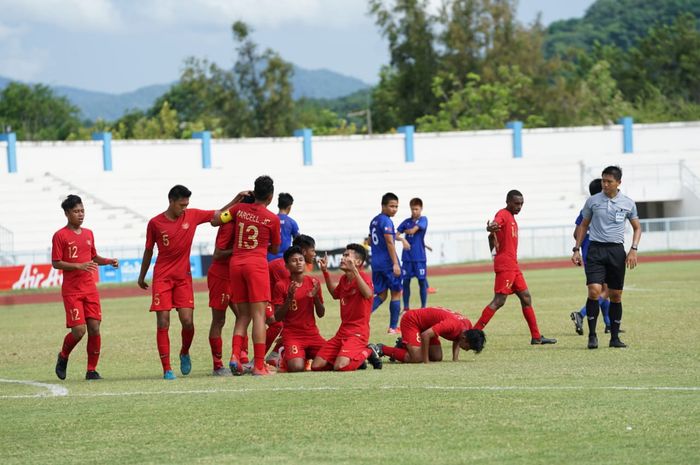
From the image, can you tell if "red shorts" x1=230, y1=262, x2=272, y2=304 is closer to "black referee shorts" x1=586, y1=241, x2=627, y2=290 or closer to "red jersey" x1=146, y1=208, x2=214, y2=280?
"red jersey" x1=146, y1=208, x2=214, y2=280

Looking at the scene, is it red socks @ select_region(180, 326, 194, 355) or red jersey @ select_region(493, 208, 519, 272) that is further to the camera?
red jersey @ select_region(493, 208, 519, 272)

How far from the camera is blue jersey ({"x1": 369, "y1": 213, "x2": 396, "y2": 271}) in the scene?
57.9 ft

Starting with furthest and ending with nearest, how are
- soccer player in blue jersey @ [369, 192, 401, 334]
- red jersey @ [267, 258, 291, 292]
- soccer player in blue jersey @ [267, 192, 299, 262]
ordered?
soccer player in blue jersey @ [369, 192, 401, 334] → soccer player in blue jersey @ [267, 192, 299, 262] → red jersey @ [267, 258, 291, 292]

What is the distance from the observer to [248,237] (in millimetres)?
12117

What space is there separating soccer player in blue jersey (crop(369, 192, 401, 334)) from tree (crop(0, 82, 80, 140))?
8368 cm

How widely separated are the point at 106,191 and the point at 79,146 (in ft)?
9.78

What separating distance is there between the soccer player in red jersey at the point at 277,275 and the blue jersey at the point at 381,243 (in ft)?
12.8

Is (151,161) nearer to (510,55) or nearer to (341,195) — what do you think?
(341,195)

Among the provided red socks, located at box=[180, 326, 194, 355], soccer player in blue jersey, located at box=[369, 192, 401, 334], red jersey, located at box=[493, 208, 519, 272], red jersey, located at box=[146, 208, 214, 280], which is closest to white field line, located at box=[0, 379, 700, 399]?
red socks, located at box=[180, 326, 194, 355]

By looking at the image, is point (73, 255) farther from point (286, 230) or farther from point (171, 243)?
point (286, 230)

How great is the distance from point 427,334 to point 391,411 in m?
3.96

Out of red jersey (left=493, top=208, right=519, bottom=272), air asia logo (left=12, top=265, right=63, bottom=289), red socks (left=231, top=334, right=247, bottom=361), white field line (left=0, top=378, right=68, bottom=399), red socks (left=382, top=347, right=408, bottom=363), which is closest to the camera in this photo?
white field line (left=0, top=378, right=68, bottom=399)

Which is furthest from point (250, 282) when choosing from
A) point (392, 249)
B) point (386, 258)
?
point (386, 258)

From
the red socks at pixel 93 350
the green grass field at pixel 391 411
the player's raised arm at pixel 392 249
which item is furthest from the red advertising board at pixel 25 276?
the red socks at pixel 93 350
